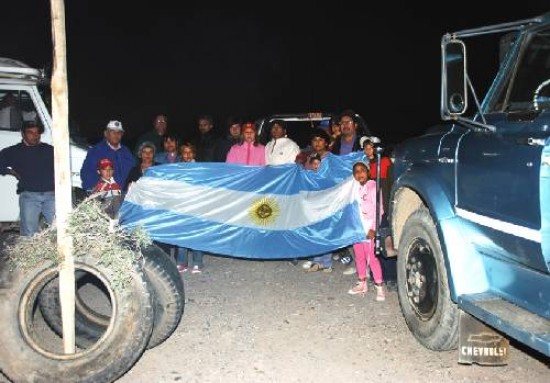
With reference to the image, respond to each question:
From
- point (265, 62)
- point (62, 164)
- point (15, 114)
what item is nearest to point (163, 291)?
point (62, 164)

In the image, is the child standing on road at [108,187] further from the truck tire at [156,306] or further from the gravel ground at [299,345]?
the truck tire at [156,306]

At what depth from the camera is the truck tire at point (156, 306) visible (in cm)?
469

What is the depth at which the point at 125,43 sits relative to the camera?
3369cm

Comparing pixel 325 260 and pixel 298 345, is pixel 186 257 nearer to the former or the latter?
pixel 325 260

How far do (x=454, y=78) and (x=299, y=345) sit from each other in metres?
2.64

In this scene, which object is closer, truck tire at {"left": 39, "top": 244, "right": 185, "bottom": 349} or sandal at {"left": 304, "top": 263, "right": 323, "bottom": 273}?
truck tire at {"left": 39, "top": 244, "right": 185, "bottom": 349}

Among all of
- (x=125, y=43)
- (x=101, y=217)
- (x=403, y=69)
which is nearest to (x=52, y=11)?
(x=101, y=217)

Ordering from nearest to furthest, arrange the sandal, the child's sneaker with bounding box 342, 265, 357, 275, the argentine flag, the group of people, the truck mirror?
the truck mirror
the group of people
the argentine flag
the child's sneaker with bounding box 342, 265, 357, 275
the sandal

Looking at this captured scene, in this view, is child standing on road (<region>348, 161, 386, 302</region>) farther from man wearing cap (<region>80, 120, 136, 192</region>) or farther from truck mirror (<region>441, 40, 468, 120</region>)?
man wearing cap (<region>80, 120, 136, 192</region>)

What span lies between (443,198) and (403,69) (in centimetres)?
2788

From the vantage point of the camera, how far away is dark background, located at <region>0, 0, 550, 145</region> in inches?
1125

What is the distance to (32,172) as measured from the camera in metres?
6.89

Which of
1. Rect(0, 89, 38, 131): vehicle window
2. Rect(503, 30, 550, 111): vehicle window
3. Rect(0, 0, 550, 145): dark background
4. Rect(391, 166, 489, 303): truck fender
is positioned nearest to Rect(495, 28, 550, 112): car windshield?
Rect(503, 30, 550, 111): vehicle window

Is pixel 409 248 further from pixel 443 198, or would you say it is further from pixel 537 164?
pixel 537 164
